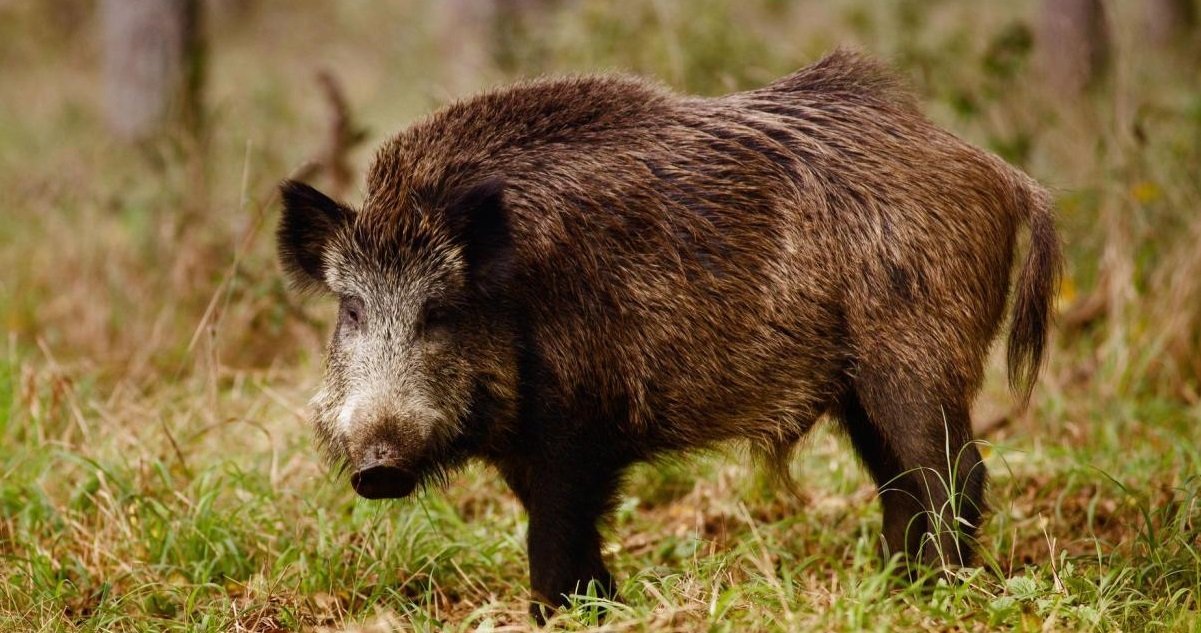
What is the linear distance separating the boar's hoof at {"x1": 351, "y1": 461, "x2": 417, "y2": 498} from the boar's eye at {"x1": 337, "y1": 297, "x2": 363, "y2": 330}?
0.48 metres

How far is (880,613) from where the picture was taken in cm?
290

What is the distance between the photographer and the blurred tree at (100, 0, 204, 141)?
348 inches

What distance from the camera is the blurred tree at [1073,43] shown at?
5875 millimetres

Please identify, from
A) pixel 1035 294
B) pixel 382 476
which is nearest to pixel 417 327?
pixel 382 476

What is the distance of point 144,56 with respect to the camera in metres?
9.02

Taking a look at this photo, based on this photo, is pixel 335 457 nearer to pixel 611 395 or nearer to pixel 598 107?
pixel 611 395

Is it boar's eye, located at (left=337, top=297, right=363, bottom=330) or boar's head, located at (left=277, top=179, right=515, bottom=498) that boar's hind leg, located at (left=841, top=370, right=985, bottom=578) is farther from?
boar's eye, located at (left=337, top=297, right=363, bottom=330)

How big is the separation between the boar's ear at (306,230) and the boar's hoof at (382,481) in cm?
75

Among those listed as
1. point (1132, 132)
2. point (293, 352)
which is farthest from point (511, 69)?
point (1132, 132)

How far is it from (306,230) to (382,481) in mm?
855

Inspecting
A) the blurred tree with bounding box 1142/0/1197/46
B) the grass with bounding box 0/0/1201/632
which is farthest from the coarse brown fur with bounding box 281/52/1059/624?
the blurred tree with bounding box 1142/0/1197/46

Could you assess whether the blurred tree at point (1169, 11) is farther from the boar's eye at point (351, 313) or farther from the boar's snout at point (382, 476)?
the boar's snout at point (382, 476)

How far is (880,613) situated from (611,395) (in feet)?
3.20

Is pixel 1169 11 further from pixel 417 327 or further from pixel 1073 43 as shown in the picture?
pixel 417 327
